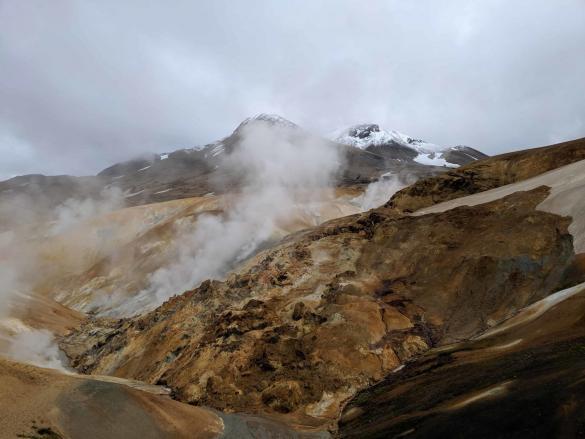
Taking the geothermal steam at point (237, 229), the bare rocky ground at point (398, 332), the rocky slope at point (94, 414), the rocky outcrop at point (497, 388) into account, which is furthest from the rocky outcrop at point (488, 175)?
the rocky slope at point (94, 414)

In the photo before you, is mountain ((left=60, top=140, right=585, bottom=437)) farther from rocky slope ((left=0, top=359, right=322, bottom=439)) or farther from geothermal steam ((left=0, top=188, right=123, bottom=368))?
geothermal steam ((left=0, top=188, right=123, bottom=368))

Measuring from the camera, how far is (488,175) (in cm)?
3997

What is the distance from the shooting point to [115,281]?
5694 centimetres

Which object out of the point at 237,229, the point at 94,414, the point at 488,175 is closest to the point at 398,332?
the point at 94,414

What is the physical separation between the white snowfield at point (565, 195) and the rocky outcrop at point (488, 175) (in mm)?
5465

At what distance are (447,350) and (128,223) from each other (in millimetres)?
59503

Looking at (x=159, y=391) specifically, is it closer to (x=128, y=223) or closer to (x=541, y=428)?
(x=541, y=428)

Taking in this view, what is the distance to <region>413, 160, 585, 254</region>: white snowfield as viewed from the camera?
23484mm

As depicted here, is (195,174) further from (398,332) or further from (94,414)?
(94,414)

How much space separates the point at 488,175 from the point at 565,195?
14.1m

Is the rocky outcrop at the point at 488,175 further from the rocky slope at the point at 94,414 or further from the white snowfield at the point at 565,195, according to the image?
the rocky slope at the point at 94,414

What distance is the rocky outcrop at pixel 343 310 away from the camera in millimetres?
20750

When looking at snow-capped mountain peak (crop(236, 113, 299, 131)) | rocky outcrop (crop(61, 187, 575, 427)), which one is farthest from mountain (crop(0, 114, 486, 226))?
rocky outcrop (crop(61, 187, 575, 427))

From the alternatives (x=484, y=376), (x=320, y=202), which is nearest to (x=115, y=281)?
(x=320, y=202)
